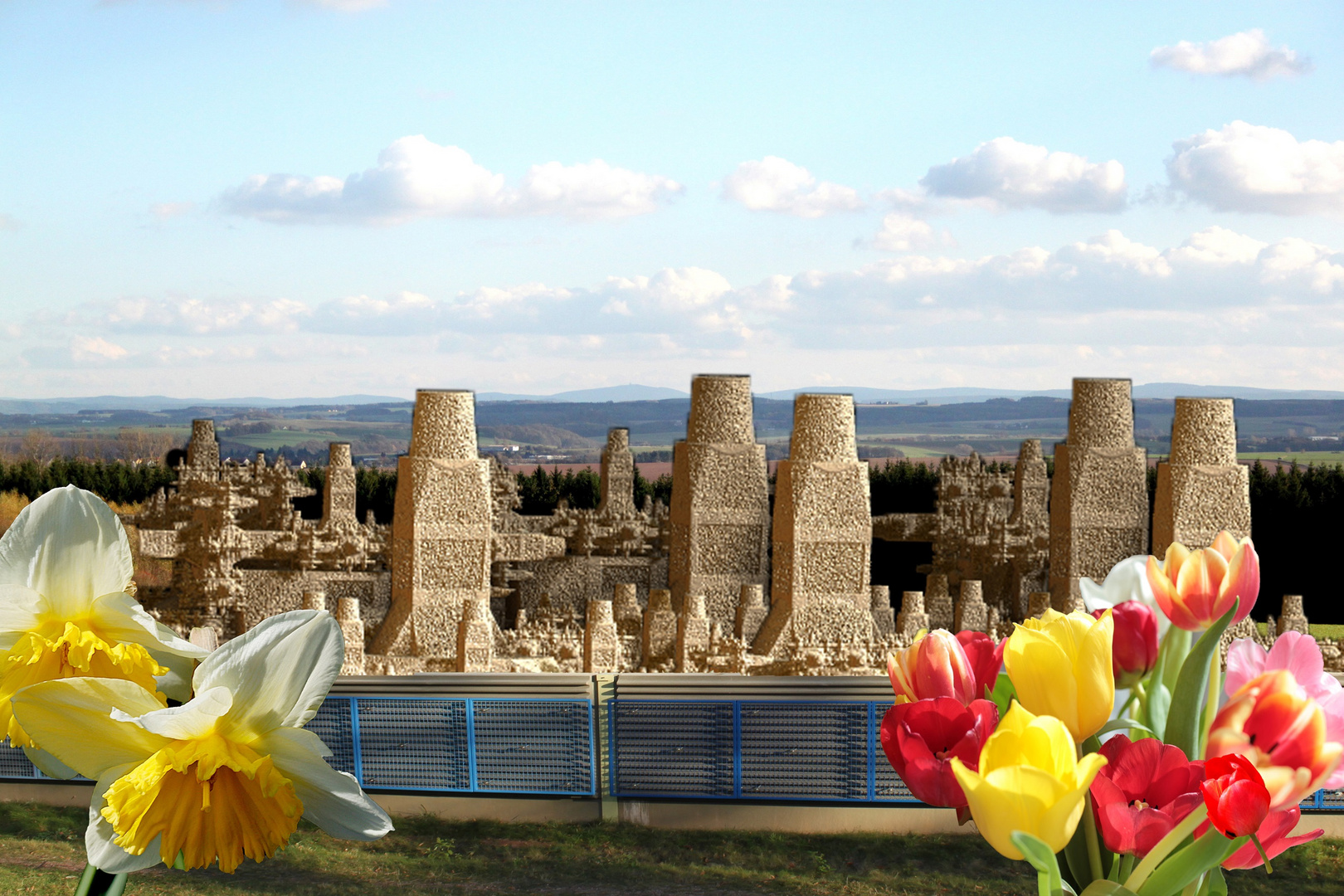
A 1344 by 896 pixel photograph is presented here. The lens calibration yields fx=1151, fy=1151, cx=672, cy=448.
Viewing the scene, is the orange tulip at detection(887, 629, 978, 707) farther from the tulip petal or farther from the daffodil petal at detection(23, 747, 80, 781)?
the daffodil petal at detection(23, 747, 80, 781)

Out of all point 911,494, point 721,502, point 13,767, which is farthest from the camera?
point 911,494

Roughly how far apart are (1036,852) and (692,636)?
444 inches

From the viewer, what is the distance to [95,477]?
29.8 m

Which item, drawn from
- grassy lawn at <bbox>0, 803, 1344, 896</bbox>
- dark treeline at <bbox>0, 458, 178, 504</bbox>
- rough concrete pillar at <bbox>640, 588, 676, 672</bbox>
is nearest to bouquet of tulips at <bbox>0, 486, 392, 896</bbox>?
grassy lawn at <bbox>0, 803, 1344, 896</bbox>

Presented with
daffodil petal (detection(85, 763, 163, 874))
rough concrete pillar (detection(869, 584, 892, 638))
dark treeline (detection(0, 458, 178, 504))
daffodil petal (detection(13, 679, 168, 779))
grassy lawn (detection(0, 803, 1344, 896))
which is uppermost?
daffodil petal (detection(13, 679, 168, 779))

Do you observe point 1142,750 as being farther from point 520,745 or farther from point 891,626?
point 891,626

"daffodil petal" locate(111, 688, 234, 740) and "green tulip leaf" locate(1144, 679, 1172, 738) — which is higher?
"daffodil petal" locate(111, 688, 234, 740)

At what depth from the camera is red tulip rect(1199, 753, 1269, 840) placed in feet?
3.83

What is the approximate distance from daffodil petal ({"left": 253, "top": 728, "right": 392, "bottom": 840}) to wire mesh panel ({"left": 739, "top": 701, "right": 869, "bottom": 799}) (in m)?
6.90

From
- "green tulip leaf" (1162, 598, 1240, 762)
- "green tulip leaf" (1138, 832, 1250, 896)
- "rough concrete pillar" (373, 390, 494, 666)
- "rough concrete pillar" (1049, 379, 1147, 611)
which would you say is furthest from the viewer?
"rough concrete pillar" (1049, 379, 1147, 611)

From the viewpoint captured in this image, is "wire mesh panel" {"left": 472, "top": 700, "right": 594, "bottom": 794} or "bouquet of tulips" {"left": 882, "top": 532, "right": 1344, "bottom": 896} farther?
"wire mesh panel" {"left": 472, "top": 700, "right": 594, "bottom": 794}

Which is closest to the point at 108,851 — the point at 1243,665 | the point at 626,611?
the point at 1243,665

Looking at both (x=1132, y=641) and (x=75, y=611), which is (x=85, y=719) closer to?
(x=75, y=611)

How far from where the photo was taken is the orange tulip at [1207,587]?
1.36m
